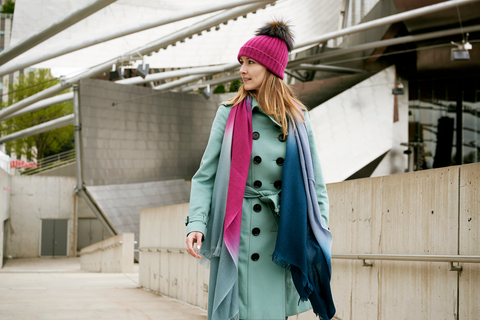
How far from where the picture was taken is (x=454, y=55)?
640 inches

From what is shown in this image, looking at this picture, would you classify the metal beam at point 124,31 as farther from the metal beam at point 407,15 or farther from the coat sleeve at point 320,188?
the coat sleeve at point 320,188

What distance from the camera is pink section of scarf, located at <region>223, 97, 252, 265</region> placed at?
83.4 inches

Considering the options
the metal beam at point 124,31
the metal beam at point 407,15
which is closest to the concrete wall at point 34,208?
the metal beam at point 124,31

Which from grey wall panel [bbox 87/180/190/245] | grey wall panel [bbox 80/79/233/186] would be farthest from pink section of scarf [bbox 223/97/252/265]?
grey wall panel [bbox 80/79/233/186]

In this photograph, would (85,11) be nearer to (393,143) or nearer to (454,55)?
(454,55)

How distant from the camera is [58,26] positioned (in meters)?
13.0

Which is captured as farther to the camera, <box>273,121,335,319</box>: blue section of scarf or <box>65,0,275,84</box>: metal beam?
<box>65,0,275,84</box>: metal beam

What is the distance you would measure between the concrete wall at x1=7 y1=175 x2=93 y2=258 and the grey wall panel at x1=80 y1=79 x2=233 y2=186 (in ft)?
36.4

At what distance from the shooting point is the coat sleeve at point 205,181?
2.17 m

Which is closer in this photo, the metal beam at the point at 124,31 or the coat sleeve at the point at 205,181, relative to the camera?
the coat sleeve at the point at 205,181

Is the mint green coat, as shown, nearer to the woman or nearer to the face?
the woman

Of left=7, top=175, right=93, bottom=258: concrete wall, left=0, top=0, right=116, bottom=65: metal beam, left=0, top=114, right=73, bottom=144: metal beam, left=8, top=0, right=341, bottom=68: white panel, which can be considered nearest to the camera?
left=0, top=0, right=116, bottom=65: metal beam

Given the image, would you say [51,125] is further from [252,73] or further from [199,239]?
[199,239]

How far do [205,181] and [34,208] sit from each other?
35701 millimetres
